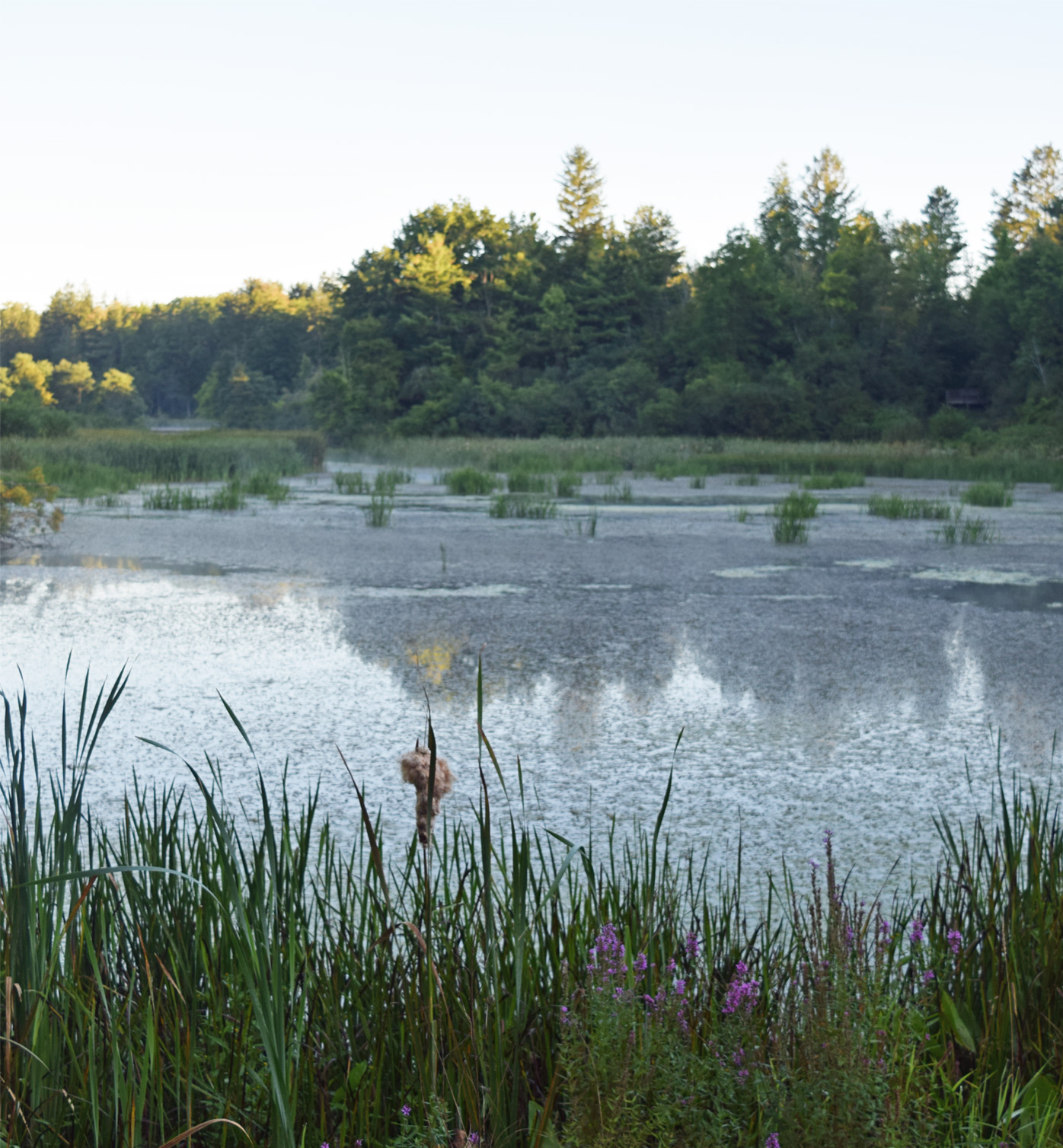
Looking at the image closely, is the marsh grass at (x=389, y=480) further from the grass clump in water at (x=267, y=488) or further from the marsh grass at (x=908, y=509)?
the marsh grass at (x=908, y=509)

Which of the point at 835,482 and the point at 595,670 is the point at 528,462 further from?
the point at 595,670

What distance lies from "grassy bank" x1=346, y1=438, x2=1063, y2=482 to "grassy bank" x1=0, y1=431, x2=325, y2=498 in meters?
4.83

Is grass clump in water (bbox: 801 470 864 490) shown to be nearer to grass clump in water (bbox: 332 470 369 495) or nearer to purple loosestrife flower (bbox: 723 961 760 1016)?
grass clump in water (bbox: 332 470 369 495)

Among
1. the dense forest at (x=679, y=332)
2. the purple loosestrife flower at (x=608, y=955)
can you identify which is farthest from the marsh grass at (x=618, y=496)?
the dense forest at (x=679, y=332)

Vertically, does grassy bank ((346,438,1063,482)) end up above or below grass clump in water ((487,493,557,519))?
above

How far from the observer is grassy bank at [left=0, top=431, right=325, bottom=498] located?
18.0 m

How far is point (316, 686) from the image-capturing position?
4840 mm

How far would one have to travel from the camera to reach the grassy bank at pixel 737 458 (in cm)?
2311

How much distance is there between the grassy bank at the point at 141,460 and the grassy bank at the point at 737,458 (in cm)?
483

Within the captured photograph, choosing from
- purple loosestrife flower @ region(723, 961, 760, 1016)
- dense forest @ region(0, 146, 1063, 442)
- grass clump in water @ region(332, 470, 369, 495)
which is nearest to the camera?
purple loosestrife flower @ region(723, 961, 760, 1016)

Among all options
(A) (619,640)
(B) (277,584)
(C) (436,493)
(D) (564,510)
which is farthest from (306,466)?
(A) (619,640)

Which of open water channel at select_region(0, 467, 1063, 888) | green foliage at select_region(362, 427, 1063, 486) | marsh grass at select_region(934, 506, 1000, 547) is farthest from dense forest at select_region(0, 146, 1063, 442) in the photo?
open water channel at select_region(0, 467, 1063, 888)

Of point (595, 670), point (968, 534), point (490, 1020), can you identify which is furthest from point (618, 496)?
point (490, 1020)

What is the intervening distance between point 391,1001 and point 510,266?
52225 millimetres
